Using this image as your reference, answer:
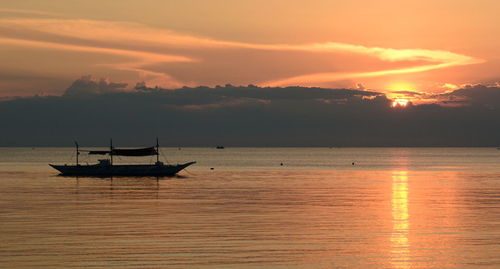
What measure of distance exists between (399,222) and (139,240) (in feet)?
57.6

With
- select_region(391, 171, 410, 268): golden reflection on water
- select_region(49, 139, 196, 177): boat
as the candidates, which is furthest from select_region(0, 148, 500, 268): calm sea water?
select_region(49, 139, 196, 177): boat

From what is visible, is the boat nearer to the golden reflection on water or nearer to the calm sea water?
the calm sea water

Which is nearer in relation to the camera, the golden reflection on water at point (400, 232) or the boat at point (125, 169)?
the golden reflection on water at point (400, 232)

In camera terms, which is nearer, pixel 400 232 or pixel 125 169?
pixel 400 232

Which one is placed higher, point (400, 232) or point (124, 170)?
point (124, 170)

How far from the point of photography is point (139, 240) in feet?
113

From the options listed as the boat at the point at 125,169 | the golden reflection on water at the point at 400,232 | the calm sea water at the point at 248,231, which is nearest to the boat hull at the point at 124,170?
the boat at the point at 125,169

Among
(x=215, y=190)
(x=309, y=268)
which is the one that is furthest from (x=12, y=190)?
(x=309, y=268)

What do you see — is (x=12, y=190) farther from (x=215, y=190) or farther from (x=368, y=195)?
(x=368, y=195)

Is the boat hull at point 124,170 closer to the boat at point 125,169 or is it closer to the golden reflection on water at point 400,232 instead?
the boat at point 125,169

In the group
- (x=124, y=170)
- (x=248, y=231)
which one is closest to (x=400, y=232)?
(x=248, y=231)

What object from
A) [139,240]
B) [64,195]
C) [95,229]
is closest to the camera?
[139,240]

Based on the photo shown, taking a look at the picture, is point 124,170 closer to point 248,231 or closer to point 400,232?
point 248,231

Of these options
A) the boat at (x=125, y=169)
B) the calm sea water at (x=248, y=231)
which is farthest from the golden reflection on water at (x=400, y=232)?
the boat at (x=125, y=169)
